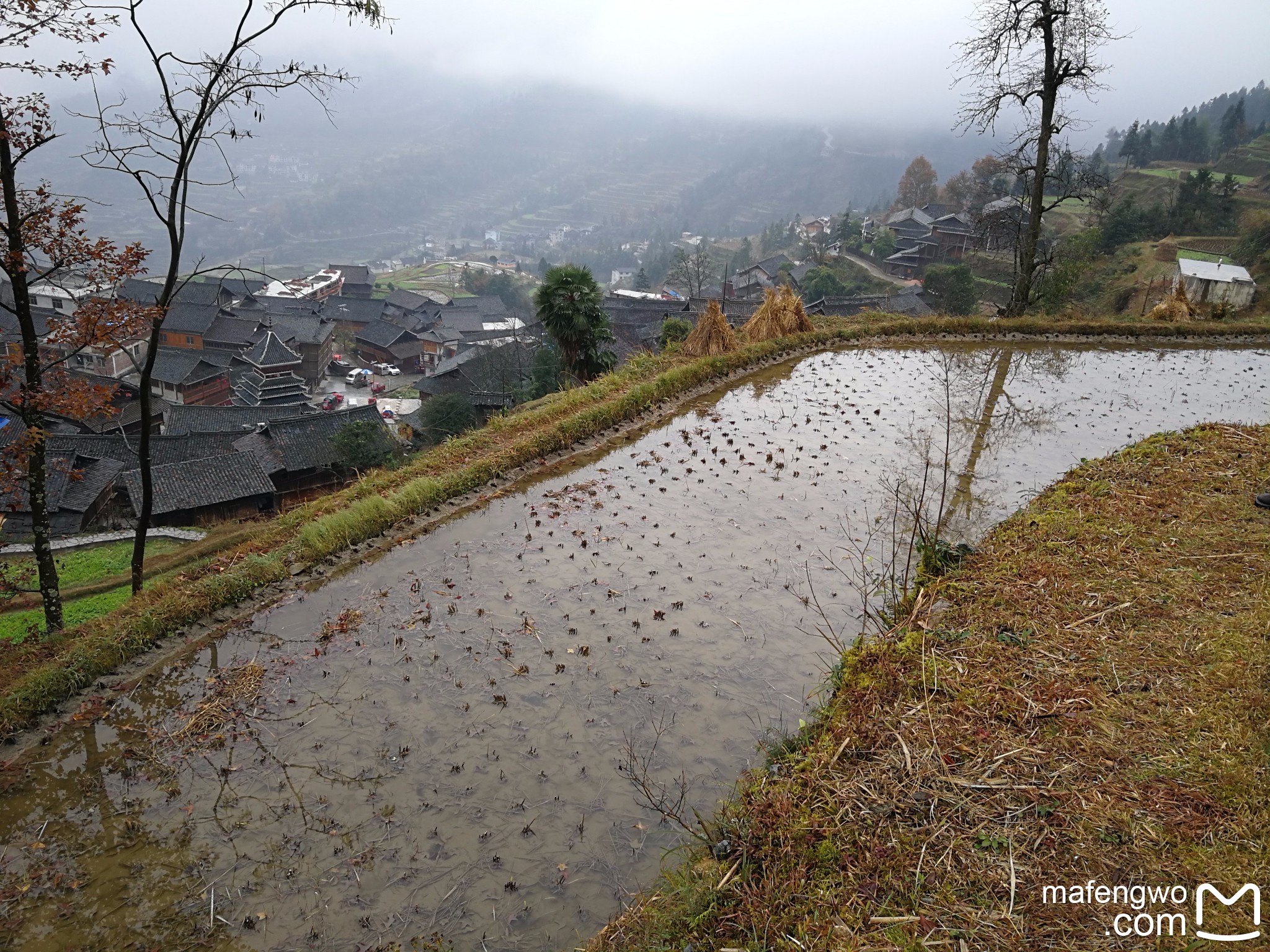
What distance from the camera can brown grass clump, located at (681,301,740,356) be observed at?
39.0 feet

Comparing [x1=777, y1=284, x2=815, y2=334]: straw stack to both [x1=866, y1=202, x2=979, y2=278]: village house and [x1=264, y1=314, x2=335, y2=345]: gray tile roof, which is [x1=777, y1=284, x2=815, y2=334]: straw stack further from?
[x1=264, y1=314, x2=335, y2=345]: gray tile roof

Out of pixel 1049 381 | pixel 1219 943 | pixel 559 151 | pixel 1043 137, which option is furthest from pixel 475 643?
pixel 559 151

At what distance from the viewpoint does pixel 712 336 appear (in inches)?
469

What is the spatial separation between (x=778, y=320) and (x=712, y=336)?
1.85m

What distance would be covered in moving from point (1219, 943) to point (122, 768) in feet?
16.7

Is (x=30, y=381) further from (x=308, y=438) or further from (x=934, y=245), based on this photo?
(x=934, y=245)

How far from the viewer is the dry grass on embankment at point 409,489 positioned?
15.6 feet

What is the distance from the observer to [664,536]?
249 inches

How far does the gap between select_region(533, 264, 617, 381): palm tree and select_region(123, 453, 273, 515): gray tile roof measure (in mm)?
12170

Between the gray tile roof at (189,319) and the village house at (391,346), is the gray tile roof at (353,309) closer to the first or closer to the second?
the village house at (391,346)

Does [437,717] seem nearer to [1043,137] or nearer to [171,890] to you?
[171,890]

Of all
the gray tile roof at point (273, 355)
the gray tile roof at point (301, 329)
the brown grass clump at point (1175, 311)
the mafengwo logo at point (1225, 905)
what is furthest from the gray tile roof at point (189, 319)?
the mafengwo logo at point (1225, 905)

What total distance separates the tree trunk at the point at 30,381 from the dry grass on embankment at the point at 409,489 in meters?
0.74

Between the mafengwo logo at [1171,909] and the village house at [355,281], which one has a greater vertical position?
the village house at [355,281]
